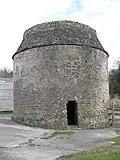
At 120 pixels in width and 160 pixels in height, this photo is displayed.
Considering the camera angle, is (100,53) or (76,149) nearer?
(76,149)

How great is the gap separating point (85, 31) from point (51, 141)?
9891 millimetres

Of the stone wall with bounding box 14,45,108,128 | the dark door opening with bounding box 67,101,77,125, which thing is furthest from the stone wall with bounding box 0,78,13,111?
the stone wall with bounding box 14,45,108,128

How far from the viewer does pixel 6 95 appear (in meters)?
38.9

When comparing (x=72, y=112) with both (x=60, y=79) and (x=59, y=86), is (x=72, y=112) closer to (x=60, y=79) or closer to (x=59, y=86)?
(x=59, y=86)

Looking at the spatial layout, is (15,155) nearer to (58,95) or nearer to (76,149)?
(76,149)

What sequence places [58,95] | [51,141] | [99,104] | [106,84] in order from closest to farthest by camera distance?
[51,141] < [58,95] < [99,104] < [106,84]

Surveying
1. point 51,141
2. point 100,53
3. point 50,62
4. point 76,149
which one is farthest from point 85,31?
point 76,149

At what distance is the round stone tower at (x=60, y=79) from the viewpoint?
1978 cm

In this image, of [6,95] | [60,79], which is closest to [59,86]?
[60,79]

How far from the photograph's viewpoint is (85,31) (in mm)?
21859

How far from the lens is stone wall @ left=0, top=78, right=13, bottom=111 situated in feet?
125

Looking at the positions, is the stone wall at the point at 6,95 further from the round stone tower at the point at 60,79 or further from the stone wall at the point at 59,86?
the stone wall at the point at 59,86

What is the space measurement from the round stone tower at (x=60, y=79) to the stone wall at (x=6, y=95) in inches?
651

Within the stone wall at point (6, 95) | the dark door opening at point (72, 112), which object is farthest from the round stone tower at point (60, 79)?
the stone wall at point (6, 95)
